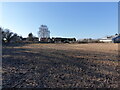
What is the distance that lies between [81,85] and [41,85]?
1.04 metres

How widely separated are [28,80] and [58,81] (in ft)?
2.85

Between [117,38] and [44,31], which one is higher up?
[44,31]

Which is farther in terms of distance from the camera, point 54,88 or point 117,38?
point 117,38

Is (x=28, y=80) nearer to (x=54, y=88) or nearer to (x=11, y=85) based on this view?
(x=11, y=85)

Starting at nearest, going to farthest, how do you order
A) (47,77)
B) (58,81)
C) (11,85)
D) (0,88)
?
(0,88), (11,85), (58,81), (47,77)

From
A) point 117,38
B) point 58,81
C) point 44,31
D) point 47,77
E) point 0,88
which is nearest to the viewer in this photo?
point 0,88

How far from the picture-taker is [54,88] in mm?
2719

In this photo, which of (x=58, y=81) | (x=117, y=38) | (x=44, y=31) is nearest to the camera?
(x=58, y=81)

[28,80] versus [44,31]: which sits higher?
[44,31]

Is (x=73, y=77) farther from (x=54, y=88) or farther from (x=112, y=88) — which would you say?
(x=112, y=88)

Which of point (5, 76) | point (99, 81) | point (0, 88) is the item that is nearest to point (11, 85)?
point (0, 88)

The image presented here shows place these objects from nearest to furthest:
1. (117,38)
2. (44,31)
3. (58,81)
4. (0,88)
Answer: (0,88), (58,81), (117,38), (44,31)

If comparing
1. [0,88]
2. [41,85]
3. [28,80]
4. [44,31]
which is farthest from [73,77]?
[44,31]

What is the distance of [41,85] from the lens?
9.37ft
